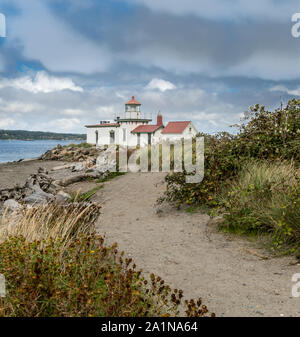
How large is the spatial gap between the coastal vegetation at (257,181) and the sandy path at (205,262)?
47 centimetres

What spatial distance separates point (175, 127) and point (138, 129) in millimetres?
4985

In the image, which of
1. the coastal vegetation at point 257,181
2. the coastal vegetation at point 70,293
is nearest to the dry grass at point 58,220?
the coastal vegetation at point 70,293

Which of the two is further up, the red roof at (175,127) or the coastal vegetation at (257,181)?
the red roof at (175,127)

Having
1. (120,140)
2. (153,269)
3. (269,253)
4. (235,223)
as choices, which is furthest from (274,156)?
(120,140)

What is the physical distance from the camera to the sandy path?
471 cm

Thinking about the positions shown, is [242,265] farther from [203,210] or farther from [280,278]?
[203,210]

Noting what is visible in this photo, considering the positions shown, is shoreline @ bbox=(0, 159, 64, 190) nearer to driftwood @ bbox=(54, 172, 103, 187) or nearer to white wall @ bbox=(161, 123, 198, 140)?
driftwood @ bbox=(54, 172, 103, 187)

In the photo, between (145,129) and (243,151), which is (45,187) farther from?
(145,129)

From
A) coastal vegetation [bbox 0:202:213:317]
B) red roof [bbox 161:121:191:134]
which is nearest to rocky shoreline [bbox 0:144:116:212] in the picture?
coastal vegetation [bbox 0:202:213:317]

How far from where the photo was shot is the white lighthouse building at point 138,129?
46.4 metres

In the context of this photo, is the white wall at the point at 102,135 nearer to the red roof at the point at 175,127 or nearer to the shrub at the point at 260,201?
the red roof at the point at 175,127

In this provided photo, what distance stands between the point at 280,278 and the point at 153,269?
1989 mm

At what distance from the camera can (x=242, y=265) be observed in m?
6.11

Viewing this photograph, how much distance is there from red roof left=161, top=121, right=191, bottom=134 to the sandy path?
3658 centimetres
